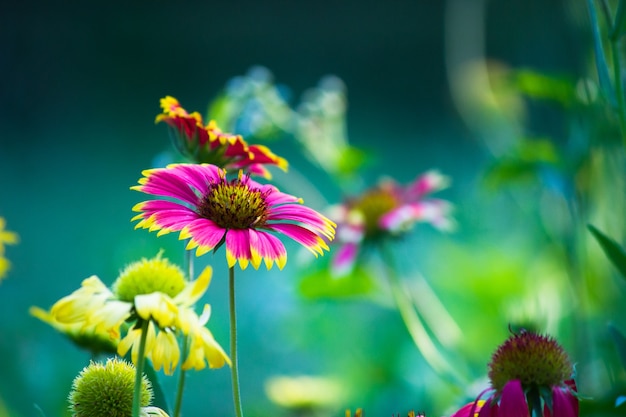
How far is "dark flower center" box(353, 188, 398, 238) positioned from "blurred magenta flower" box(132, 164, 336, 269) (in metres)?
0.37

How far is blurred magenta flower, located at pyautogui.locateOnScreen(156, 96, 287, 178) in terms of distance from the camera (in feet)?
1.32

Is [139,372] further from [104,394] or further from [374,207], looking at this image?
[374,207]

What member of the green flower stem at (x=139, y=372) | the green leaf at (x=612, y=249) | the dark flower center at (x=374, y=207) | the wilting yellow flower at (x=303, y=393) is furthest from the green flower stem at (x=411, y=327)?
the green flower stem at (x=139, y=372)

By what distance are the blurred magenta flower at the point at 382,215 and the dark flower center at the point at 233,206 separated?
347 mm

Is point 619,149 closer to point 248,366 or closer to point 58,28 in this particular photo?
point 248,366

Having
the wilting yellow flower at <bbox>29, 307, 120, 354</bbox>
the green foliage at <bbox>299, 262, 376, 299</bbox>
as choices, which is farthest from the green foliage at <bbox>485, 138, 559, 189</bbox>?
the wilting yellow flower at <bbox>29, 307, 120, 354</bbox>

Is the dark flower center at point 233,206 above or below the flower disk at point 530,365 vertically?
above

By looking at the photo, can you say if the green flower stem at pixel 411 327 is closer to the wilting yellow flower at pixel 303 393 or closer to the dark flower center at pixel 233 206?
the wilting yellow flower at pixel 303 393

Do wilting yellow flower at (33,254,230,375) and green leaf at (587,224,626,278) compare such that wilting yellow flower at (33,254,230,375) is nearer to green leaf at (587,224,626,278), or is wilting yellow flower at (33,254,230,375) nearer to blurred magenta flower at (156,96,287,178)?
blurred magenta flower at (156,96,287,178)

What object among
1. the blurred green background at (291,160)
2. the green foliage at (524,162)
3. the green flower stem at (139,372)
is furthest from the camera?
the blurred green background at (291,160)

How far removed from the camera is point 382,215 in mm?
771

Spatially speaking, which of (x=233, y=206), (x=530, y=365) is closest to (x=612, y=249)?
(x=530, y=365)

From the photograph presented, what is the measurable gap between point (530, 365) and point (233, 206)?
0.54 feet

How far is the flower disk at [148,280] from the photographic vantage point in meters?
0.32
